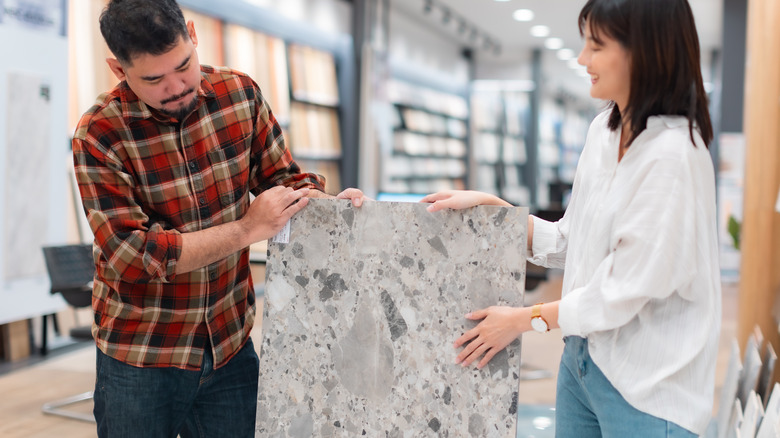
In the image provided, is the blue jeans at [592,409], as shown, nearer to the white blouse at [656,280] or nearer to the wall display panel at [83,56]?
the white blouse at [656,280]

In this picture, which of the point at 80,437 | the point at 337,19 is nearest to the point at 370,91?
the point at 337,19

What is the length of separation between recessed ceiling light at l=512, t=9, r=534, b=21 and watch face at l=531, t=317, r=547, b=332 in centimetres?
959

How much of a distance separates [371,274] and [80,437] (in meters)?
2.75

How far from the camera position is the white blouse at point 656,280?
1.16 m

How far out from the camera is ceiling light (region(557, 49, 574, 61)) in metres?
13.1

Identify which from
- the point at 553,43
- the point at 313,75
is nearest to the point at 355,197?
the point at 313,75

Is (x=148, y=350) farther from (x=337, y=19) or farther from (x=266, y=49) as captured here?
(x=337, y=19)

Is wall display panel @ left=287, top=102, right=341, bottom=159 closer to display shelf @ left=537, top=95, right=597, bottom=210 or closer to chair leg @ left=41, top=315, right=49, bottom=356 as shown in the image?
chair leg @ left=41, top=315, right=49, bottom=356

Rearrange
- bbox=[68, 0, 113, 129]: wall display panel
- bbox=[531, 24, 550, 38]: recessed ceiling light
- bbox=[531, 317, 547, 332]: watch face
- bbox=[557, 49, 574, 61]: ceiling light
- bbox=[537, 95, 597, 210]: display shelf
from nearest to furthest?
bbox=[531, 317, 547, 332]: watch face → bbox=[68, 0, 113, 129]: wall display panel → bbox=[531, 24, 550, 38]: recessed ceiling light → bbox=[557, 49, 574, 61]: ceiling light → bbox=[537, 95, 597, 210]: display shelf

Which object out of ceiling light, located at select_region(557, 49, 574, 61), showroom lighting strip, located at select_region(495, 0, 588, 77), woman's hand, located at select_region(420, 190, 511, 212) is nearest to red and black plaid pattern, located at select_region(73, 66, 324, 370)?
woman's hand, located at select_region(420, 190, 511, 212)

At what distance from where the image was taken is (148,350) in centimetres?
154

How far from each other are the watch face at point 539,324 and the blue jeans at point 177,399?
748 millimetres

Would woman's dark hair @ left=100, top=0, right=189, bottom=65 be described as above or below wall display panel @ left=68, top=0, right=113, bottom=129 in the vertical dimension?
below

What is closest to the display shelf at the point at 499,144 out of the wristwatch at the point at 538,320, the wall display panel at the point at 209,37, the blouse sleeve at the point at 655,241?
the wall display panel at the point at 209,37
